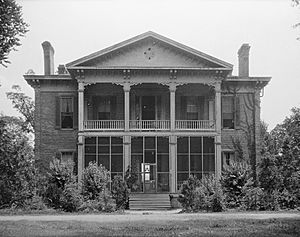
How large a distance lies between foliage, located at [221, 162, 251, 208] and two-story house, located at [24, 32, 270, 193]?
5.00m

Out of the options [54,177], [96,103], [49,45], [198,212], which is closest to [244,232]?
[198,212]

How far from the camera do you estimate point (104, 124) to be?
35.5 m

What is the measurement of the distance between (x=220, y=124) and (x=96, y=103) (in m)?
8.71

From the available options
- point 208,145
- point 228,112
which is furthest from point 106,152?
point 228,112

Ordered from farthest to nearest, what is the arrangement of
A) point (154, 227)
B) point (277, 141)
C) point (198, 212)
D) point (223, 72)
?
point (223, 72) < point (277, 141) < point (198, 212) < point (154, 227)

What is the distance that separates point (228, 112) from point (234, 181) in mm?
8887

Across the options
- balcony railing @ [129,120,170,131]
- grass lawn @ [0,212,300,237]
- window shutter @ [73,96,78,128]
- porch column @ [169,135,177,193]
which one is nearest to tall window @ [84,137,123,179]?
balcony railing @ [129,120,170,131]

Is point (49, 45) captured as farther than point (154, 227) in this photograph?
Yes

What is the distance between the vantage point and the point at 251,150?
118ft

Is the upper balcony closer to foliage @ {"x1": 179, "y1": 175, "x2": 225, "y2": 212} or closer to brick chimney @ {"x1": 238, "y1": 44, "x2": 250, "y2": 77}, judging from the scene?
brick chimney @ {"x1": 238, "y1": 44, "x2": 250, "y2": 77}

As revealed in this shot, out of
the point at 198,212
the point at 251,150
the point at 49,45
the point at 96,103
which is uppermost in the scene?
the point at 49,45

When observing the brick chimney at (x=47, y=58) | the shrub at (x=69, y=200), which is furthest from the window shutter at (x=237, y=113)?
the shrub at (x=69, y=200)

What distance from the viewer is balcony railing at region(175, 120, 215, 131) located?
35.0 meters

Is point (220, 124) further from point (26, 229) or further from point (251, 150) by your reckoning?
point (26, 229)
